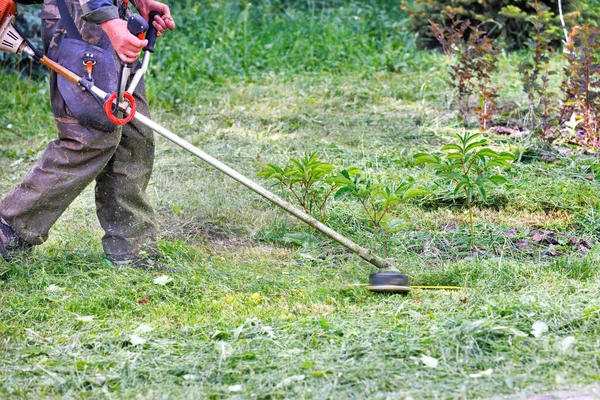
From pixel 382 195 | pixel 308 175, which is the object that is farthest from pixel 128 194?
pixel 382 195

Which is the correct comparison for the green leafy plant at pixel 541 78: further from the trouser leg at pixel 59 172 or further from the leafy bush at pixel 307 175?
the trouser leg at pixel 59 172

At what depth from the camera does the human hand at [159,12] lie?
3.84 metres

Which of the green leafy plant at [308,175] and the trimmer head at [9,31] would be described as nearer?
the trimmer head at [9,31]

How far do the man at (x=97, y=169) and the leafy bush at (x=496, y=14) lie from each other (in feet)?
14.4

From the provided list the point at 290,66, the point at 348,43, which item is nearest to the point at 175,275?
the point at 290,66

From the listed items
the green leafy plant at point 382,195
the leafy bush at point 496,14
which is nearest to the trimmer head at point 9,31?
the green leafy plant at point 382,195

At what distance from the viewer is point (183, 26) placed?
9.16 m

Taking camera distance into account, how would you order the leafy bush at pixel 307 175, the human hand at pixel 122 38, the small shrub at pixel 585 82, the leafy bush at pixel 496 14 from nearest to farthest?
the human hand at pixel 122 38 < the leafy bush at pixel 307 175 < the small shrub at pixel 585 82 < the leafy bush at pixel 496 14

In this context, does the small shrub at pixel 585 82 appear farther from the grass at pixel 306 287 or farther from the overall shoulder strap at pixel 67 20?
the overall shoulder strap at pixel 67 20

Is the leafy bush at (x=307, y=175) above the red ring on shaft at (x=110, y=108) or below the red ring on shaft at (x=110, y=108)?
below

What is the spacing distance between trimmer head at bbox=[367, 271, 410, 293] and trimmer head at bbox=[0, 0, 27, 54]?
1.81 metres

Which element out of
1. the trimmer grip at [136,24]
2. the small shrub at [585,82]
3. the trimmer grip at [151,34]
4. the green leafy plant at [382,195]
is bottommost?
the green leafy plant at [382,195]

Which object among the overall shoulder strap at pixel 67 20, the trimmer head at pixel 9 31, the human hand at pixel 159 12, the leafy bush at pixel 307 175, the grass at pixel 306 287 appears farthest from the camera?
the leafy bush at pixel 307 175

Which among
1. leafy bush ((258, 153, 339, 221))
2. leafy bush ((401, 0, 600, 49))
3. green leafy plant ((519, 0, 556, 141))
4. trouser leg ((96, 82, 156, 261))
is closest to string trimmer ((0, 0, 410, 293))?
trouser leg ((96, 82, 156, 261))
